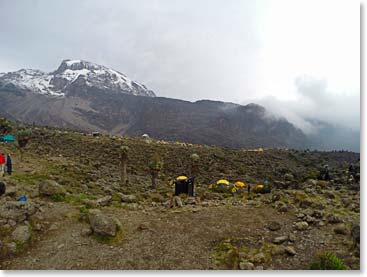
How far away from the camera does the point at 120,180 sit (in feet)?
70.0

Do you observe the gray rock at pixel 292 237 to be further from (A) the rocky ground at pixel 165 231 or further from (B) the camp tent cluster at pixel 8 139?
(B) the camp tent cluster at pixel 8 139

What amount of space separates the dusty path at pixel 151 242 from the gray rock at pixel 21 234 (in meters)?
0.28

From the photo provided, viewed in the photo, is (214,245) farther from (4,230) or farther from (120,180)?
(120,180)

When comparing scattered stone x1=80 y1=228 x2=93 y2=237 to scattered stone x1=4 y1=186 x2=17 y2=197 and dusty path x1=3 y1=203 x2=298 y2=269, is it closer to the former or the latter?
dusty path x1=3 y1=203 x2=298 y2=269

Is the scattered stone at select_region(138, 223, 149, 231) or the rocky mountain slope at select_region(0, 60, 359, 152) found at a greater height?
the rocky mountain slope at select_region(0, 60, 359, 152)

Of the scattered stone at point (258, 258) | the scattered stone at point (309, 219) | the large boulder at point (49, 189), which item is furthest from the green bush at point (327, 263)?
the large boulder at point (49, 189)

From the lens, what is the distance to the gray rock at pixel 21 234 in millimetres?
7758

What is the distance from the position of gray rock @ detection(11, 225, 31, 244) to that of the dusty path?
285 mm

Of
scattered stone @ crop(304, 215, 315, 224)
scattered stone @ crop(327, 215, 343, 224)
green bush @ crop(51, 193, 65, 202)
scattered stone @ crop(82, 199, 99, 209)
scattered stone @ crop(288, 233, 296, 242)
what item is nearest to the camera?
scattered stone @ crop(288, 233, 296, 242)

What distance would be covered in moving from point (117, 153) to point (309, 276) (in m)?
27.7

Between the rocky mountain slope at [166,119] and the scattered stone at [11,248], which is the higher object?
the rocky mountain slope at [166,119]

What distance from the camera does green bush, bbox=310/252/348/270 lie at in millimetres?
6836

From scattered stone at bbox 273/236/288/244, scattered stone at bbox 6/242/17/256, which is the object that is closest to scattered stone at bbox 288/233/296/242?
scattered stone at bbox 273/236/288/244

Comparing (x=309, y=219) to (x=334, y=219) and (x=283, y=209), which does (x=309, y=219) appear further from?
(x=283, y=209)
